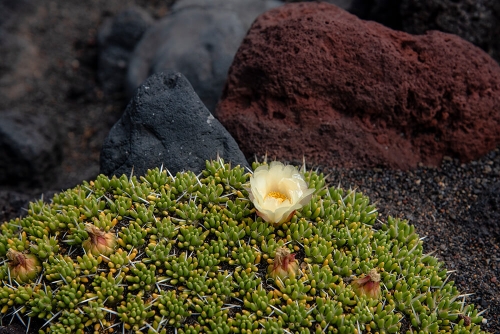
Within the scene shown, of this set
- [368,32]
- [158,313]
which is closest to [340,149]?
[368,32]

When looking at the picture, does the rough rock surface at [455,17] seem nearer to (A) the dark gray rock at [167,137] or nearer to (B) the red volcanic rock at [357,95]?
(B) the red volcanic rock at [357,95]

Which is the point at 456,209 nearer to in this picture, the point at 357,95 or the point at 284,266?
the point at 357,95

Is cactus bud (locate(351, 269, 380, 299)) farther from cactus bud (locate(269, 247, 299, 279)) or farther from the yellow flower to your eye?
the yellow flower

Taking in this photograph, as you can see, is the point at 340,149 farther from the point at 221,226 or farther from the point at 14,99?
the point at 14,99

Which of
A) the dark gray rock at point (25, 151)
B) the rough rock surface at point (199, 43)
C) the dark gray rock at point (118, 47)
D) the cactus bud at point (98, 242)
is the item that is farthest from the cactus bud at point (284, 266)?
the dark gray rock at point (118, 47)

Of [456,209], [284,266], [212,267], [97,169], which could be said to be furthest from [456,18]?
[97,169]

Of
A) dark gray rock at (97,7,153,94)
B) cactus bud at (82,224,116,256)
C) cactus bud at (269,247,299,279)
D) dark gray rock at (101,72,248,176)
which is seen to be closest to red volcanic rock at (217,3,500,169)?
dark gray rock at (101,72,248,176)
